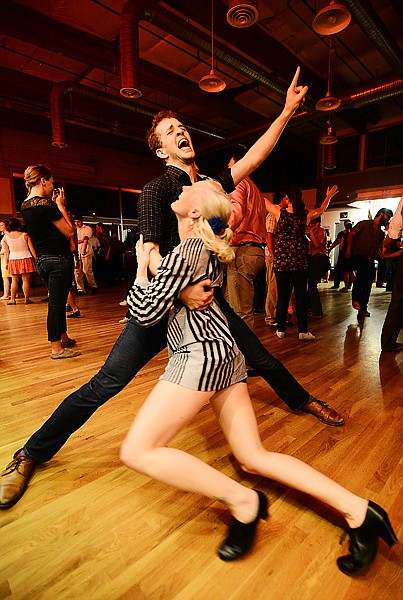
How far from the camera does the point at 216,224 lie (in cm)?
96

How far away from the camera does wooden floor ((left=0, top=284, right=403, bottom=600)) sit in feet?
3.04

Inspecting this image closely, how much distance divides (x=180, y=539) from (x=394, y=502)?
79 centimetres

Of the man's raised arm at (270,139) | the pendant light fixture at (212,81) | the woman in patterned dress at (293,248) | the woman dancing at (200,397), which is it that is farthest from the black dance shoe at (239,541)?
the pendant light fixture at (212,81)

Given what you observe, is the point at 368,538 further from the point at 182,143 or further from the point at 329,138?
the point at 329,138

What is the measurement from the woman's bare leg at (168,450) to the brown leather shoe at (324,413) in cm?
97

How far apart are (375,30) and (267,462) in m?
6.01

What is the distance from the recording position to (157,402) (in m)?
0.91

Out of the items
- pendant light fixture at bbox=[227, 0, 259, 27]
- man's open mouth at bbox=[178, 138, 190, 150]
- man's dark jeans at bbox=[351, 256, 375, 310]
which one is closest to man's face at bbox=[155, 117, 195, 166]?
man's open mouth at bbox=[178, 138, 190, 150]

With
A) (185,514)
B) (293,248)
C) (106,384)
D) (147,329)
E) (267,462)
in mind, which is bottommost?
(185,514)

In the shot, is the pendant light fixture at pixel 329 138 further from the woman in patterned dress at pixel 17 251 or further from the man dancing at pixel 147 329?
the man dancing at pixel 147 329

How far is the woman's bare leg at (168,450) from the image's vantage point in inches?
35.7

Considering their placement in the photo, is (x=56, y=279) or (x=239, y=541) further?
(x=56, y=279)

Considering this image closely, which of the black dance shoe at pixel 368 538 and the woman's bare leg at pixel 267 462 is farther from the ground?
the woman's bare leg at pixel 267 462

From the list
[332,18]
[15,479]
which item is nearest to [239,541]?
[15,479]
